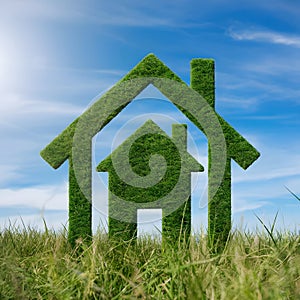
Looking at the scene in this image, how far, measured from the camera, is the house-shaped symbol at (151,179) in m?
6.23

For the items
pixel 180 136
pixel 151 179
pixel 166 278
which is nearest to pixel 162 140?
pixel 180 136

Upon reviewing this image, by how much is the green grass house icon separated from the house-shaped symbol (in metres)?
0.03

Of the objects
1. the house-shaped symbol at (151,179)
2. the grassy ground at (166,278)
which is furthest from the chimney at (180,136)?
the grassy ground at (166,278)

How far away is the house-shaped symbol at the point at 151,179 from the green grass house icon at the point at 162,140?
26 mm

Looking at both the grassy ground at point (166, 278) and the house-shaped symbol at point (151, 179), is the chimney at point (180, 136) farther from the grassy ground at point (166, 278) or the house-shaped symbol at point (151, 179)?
the grassy ground at point (166, 278)

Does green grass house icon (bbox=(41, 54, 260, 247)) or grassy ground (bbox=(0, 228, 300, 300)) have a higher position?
green grass house icon (bbox=(41, 54, 260, 247))

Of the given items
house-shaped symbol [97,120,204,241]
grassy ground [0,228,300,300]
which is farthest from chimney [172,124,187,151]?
grassy ground [0,228,300,300]

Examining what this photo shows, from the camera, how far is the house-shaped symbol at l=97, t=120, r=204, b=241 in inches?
245

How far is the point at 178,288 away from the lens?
337 cm

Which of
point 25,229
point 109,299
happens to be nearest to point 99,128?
point 25,229

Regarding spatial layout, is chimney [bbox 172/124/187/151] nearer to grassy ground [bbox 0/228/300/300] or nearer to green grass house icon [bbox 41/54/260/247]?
green grass house icon [bbox 41/54/260/247]

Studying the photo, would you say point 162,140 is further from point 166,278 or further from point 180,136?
point 166,278

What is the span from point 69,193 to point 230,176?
6.89 feet

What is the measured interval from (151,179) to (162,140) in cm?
53
